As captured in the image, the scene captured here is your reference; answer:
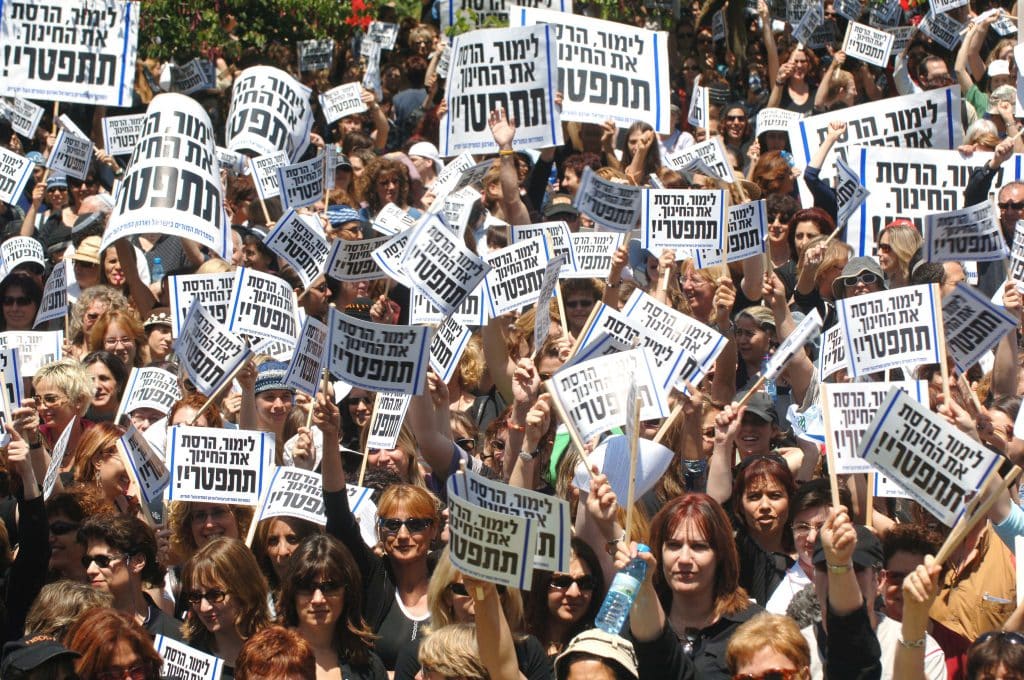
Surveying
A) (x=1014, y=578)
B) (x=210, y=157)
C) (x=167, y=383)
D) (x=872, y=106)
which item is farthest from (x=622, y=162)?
(x=1014, y=578)

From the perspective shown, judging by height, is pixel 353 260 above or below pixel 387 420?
above

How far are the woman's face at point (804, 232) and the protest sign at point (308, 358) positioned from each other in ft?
11.5

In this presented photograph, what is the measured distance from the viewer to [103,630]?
573cm

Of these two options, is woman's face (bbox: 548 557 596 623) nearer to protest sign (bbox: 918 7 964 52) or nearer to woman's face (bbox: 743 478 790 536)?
woman's face (bbox: 743 478 790 536)

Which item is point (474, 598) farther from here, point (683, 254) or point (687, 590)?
point (683, 254)

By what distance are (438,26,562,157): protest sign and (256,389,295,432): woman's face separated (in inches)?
97.7

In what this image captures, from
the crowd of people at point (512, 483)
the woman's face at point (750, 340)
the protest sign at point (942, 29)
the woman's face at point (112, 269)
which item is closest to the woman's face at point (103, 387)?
the crowd of people at point (512, 483)

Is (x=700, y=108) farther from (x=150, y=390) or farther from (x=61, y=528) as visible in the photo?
(x=61, y=528)

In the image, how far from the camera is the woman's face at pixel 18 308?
1078 centimetres

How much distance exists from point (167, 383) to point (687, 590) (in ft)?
12.2

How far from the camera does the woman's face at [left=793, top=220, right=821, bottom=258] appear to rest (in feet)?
34.7

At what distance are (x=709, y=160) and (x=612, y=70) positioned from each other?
89 cm

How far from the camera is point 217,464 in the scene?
757 cm

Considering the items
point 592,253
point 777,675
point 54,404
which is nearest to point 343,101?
point 592,253
